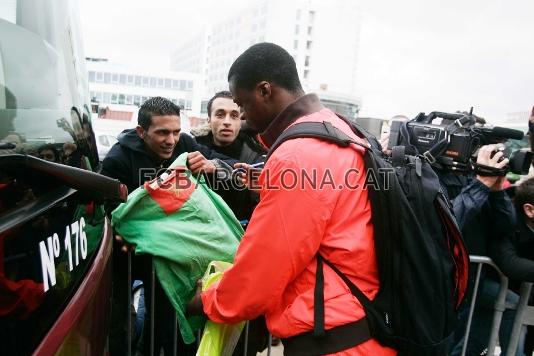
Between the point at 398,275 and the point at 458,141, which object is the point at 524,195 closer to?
the point at 458,141

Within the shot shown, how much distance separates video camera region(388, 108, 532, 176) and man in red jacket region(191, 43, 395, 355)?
1.36 metres

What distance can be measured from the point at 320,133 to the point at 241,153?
2069 mm

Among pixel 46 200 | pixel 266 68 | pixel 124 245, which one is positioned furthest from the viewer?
pixel 124 245

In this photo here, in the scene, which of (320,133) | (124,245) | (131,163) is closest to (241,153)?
(131,163)

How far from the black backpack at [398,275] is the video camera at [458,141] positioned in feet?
3.96

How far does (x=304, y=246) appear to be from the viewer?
129 cm

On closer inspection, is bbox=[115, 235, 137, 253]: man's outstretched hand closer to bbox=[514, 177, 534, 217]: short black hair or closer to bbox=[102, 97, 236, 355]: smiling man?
bbox=[102, 97, 236, 355]: smiling man

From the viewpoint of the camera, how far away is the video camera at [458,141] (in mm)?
2635

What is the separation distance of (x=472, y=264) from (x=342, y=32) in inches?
3494

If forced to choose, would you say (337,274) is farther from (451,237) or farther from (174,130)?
(174,130)

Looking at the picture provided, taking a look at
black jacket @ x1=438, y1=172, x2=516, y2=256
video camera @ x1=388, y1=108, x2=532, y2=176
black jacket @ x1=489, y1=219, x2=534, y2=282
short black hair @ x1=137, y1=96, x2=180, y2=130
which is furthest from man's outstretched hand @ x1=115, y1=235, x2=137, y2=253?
black jacket @ x1=489, y1=219, x2=534, y2=282

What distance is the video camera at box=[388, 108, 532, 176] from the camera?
8.64 feet

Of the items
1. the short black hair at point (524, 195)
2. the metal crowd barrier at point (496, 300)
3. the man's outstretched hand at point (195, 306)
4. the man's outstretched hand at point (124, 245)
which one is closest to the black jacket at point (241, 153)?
the man's outstretched hand at point (124, 245)

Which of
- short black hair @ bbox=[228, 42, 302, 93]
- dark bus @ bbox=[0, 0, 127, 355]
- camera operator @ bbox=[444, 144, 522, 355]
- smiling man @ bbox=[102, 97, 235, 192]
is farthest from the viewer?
smiling man @ bbox=[102, 97, 235, 192]
